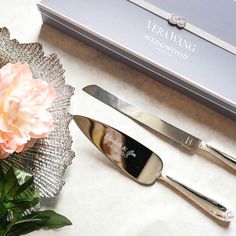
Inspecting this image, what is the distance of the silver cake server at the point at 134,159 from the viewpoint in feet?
1.42

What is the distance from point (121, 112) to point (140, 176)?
79mm

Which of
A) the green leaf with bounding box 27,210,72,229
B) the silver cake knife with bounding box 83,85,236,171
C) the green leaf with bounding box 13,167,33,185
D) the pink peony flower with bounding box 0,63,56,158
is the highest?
the silver cake knife with bounding box 83,85,236,171

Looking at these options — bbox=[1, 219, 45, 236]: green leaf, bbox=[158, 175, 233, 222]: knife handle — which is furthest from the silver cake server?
bbox=[1, 219, 45, 236]: green leaf

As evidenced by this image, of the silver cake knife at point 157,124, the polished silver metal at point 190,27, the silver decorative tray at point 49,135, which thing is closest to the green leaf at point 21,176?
the silver decorative tray at point 49,135

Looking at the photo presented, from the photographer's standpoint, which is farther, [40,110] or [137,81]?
[137,81]

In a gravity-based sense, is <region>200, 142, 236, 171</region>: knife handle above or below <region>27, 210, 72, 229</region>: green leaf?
above

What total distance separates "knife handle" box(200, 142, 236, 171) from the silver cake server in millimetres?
50

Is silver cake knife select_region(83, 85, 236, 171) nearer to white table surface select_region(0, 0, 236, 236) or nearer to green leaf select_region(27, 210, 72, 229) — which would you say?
white table surface select_region(0, 0, 236, 236)

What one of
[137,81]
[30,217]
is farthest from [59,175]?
[137,81]

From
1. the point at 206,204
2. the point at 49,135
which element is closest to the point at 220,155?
the point at 206,204

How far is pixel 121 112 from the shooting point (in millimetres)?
470

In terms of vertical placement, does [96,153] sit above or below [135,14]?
below

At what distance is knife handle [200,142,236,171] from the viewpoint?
453 millimetres

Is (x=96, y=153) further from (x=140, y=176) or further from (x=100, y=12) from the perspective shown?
(x=100, y=12)
